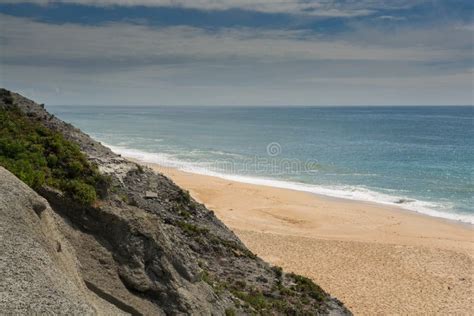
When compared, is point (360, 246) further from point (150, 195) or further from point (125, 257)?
Result: point (125, 257)

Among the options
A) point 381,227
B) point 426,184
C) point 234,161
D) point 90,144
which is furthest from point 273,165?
point 90,144

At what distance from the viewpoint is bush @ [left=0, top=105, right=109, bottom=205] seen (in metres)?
9.71

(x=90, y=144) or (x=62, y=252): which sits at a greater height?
(x=90, y=144)

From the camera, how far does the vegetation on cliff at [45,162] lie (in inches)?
383

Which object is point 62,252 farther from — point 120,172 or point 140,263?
point 120,172

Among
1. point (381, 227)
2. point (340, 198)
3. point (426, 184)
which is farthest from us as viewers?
point (426, 184)

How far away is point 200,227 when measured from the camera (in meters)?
15.5

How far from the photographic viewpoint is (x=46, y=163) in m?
10.9

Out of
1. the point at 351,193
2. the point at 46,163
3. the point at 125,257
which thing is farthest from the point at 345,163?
the point at 125,257

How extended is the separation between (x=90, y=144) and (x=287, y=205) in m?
22.9

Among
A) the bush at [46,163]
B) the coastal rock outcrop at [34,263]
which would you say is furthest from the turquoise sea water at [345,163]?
the coastal rock outcrop at [34,263]

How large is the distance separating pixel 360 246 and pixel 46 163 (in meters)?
20.5

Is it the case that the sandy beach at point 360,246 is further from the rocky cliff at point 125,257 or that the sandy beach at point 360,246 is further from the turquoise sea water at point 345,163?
the rocky cliff at point 125,257

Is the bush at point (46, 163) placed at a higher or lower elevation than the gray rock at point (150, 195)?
higher
